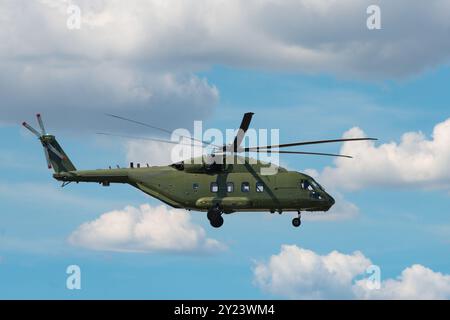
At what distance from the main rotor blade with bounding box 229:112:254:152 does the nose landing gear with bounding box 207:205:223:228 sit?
5215 millimetres

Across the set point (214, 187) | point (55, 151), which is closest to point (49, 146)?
point (55, 151)

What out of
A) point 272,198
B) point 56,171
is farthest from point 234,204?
point 56,171

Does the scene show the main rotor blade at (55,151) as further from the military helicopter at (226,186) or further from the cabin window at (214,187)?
the cabin window at (214,187)

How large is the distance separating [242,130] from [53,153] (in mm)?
19360

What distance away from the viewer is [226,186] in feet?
209

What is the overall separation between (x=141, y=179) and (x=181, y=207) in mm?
3991

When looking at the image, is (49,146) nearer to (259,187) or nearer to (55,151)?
(55,151)

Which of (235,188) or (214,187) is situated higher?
(214,187)

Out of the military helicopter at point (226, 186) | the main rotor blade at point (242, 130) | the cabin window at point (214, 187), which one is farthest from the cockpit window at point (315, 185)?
the cabin window at point (214, 187)

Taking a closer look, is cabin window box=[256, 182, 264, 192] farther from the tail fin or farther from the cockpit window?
the tail fin

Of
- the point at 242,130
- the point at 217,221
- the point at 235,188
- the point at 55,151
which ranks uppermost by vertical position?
the point at 55,151

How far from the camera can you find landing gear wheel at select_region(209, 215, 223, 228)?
64.0 m
